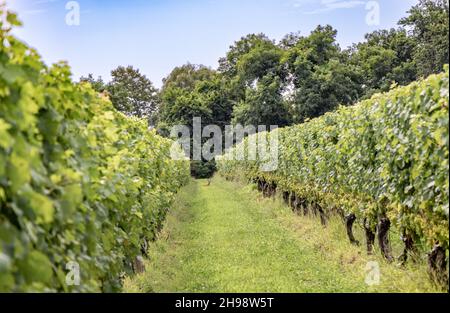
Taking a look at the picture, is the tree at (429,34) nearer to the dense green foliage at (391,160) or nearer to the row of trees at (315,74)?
the row of trees at (315,74)

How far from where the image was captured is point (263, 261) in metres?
9.68

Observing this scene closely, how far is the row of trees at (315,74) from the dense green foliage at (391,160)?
3529cm

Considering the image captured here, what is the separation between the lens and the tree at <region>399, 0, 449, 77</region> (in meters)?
46.7

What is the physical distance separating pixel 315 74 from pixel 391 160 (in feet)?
144

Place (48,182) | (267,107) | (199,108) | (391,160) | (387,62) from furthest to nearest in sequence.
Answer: (199,108), (267,107), (387,62), (391,160), (48,182)

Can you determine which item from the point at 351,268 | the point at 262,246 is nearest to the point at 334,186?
the point at 262,246

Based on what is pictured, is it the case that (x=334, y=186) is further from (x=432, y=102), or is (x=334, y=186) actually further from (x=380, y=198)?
(x=432, y=102)

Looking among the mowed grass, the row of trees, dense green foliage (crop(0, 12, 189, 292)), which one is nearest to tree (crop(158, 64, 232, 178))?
the row of trees

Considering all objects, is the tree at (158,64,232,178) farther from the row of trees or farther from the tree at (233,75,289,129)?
the tree at (233,75,289,129)

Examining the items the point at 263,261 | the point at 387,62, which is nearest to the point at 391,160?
the point at 263,261

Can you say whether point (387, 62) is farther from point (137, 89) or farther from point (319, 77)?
point (137, 89)
